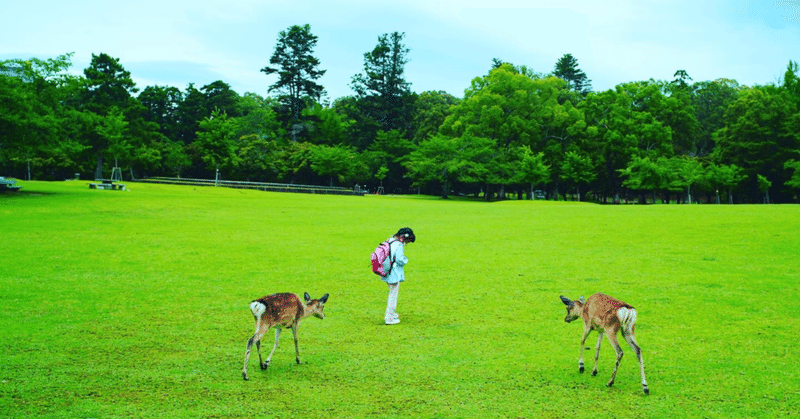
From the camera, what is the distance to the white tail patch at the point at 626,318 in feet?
22.3

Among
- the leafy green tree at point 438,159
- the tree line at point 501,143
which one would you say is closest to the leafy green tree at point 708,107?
the tree line at point 501,143

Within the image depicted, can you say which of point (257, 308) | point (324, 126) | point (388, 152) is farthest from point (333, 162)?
point (257, 308)

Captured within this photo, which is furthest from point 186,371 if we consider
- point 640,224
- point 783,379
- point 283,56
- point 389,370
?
point 283,56

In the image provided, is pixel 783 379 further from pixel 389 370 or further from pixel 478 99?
pixel 478 99

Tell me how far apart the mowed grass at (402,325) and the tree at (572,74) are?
81.6 meters

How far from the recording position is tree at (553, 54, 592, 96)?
328 ft

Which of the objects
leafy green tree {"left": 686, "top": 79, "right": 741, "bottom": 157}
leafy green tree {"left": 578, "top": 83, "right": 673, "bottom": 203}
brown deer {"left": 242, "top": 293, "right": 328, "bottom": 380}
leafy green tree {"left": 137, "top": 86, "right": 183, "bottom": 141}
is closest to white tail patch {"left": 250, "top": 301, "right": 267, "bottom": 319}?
brown deer {"left": 242, "top": 293, "right": 328, "bottom": 380}

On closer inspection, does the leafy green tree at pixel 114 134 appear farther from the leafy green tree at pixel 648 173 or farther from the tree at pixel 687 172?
the tree at pixel 687 172

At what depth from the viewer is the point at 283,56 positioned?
92.2m

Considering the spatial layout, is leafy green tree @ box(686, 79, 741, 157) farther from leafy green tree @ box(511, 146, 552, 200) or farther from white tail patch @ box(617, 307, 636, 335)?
white tail patch @ box(617, 307, 636, 335)

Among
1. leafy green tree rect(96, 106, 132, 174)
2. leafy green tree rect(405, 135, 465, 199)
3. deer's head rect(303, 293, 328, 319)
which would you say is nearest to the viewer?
deer's head rect(303, 293, 328, 319)

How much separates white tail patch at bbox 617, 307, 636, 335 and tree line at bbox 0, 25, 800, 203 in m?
48.0

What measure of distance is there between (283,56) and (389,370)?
90.2 metres

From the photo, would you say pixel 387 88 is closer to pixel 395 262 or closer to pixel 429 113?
pixel 429 113
